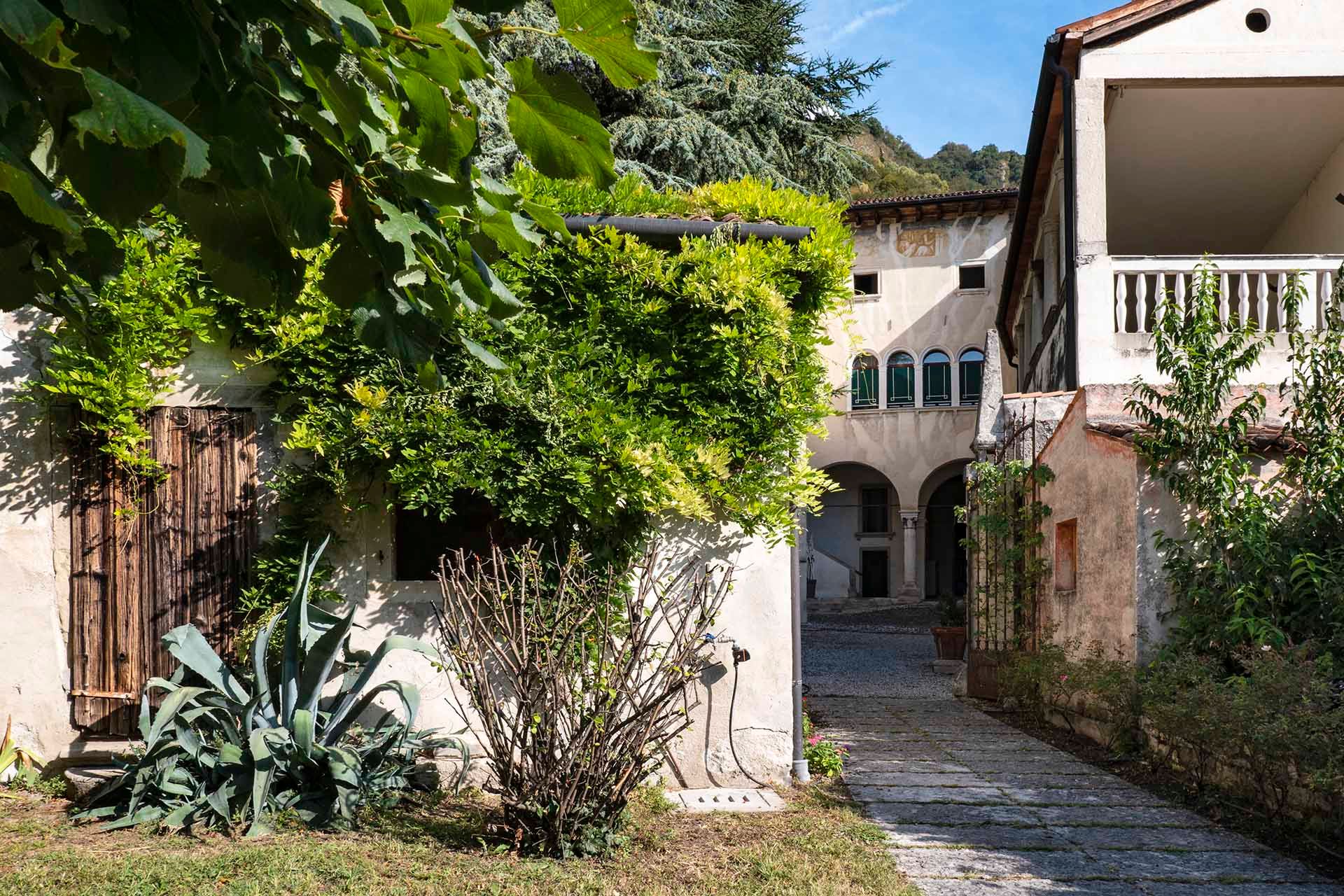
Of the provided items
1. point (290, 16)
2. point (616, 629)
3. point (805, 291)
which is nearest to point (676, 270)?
point (805, 291)

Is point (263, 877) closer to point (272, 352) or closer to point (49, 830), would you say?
point (49, 830)

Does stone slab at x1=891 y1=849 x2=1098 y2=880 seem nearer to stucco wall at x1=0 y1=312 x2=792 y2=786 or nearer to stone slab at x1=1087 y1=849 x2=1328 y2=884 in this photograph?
stone slab at x1=1087 y1=849 x2=1328 y2=884

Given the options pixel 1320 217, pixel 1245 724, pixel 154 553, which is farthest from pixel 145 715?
pixel 1320 217

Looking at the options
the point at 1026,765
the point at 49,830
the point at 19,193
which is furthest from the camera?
the point at 1026,765

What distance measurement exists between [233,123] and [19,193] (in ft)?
1.33

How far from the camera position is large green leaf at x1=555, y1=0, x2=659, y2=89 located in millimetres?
2000

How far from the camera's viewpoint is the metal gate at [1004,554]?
9938 millimetres

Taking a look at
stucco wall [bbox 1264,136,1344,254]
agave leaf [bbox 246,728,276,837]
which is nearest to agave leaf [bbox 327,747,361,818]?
agave leaf [bbox 246,728,276,837]

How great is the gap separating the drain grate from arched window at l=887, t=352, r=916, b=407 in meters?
21.6

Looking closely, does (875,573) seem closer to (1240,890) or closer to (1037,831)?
(1037,831)

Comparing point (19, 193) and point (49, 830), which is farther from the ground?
point (19, 193)

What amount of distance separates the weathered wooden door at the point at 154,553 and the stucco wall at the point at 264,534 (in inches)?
3.4

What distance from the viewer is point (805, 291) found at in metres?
6.14

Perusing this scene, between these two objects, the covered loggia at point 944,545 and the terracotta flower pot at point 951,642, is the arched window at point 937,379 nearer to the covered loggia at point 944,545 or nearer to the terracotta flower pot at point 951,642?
the covered loggia at point 944,545
